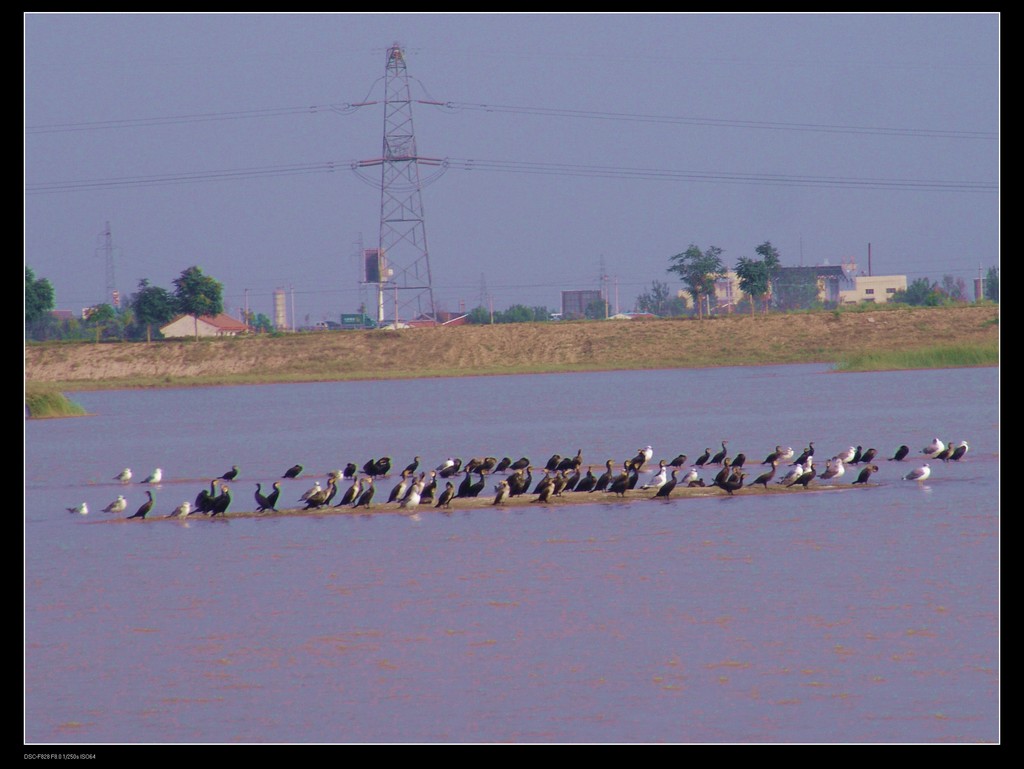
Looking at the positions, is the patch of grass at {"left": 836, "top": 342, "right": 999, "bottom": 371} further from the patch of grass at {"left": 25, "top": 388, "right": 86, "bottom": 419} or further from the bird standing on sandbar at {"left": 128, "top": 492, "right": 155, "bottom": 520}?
the bird standing on sandbar at {"left": 128, "top": 492, "right": 155, "bottom": 520}

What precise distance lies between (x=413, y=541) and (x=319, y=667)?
20.1 ft

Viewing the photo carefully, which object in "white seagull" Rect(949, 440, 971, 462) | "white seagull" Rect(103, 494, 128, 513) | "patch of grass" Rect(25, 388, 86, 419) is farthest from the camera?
"patch of grass" Rect(25, 388, 86, 419)

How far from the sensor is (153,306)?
81.1 metres

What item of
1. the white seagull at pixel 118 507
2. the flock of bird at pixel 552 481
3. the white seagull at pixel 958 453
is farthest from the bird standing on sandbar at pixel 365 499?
the white seagull at pixel 958 453

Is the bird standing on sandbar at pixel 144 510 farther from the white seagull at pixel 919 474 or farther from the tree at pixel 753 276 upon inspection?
the tree at pixel 753 276

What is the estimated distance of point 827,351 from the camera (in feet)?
225

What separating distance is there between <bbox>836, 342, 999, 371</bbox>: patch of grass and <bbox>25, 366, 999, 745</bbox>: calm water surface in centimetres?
3214

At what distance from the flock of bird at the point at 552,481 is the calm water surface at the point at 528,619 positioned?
1.25 ft

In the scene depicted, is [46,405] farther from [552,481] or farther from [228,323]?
[228,323]

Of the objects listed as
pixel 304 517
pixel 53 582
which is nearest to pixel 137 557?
pixel 53 582

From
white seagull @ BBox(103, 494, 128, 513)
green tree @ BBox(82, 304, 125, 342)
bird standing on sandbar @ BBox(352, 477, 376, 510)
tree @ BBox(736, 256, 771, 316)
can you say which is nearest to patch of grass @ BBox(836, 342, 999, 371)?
tree @ BBox(736, 256, 771, 316)

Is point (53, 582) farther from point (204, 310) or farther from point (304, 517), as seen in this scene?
point (204, 310)

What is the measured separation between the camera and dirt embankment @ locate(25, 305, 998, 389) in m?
69.1

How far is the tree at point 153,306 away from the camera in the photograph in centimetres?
8088
